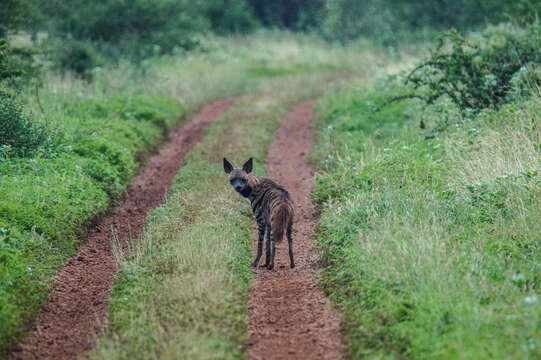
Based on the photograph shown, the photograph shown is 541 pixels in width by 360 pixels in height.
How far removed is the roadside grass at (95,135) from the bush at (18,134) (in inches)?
7.4

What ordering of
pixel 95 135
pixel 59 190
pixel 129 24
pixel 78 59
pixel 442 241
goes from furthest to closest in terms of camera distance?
pixel 129 24, pixel 78 59, pixel 95 135, pixel 59 190, pixel 442 241

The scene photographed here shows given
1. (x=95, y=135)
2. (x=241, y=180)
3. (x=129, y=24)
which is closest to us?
(x=241, y=180)

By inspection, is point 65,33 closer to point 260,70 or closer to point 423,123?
point 260,70

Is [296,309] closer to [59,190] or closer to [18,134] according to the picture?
[59,190]

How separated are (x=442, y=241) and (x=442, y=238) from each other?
441 mm

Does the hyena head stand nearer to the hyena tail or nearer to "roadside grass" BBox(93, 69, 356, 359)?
"roadside grass" BBox(93, 69, 356, 359)

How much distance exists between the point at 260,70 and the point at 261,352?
73.8 feet

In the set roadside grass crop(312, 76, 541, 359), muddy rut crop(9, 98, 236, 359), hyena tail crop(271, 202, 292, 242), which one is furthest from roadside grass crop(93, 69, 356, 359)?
roadside grass crop(312, 76, 541, 359)

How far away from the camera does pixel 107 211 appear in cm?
1024

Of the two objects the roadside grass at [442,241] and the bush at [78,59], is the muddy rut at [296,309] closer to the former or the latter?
the roadside grass at [442,241]

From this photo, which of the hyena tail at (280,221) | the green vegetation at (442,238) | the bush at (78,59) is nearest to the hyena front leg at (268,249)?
the hyena tail at (280,221)

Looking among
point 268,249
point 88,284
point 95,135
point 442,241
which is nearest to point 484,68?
point 442,241

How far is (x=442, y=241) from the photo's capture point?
6664 millimetres

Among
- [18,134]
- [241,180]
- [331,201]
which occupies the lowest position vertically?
[331,201]
